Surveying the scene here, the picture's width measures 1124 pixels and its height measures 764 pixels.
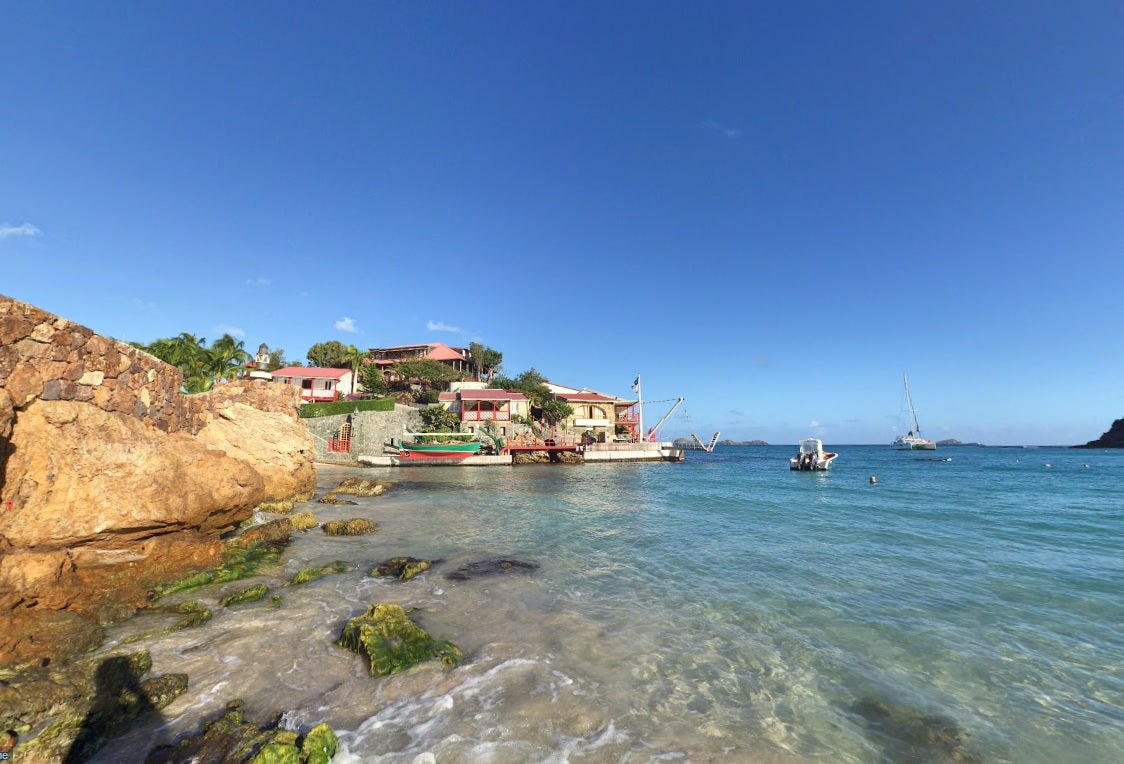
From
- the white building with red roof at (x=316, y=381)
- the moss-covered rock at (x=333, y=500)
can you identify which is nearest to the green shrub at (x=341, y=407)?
the white building with red roof at (x=316, y=381)

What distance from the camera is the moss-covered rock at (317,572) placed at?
26.7 feet

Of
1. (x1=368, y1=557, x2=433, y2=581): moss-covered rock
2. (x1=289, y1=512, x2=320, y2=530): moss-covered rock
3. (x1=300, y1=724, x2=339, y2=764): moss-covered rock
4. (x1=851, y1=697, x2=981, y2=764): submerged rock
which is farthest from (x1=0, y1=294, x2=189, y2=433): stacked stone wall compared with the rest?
(x1=851, y1=697, x2=981, y2=764): submerged rock

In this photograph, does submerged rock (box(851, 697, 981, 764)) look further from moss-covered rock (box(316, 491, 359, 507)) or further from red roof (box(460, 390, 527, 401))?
red roof (box(460, 390, 527, 401))

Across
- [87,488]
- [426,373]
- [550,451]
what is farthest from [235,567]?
[426,373]

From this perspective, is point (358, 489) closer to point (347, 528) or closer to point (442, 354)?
point (347, 528)

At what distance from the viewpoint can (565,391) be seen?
71.8 metres

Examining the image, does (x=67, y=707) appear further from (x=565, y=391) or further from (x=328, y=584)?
(x=565, y=391)

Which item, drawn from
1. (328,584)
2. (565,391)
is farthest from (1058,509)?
(565,391)

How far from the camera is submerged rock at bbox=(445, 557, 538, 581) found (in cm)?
898

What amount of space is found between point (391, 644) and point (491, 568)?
408 cm

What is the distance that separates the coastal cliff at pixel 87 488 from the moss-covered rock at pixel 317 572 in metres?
1.58

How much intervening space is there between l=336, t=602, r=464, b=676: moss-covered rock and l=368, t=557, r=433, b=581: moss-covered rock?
262 cm

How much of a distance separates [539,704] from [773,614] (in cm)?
474

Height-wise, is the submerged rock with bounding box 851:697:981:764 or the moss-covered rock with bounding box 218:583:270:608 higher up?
the moss-covered rock with bounding box 218:583:270:608
